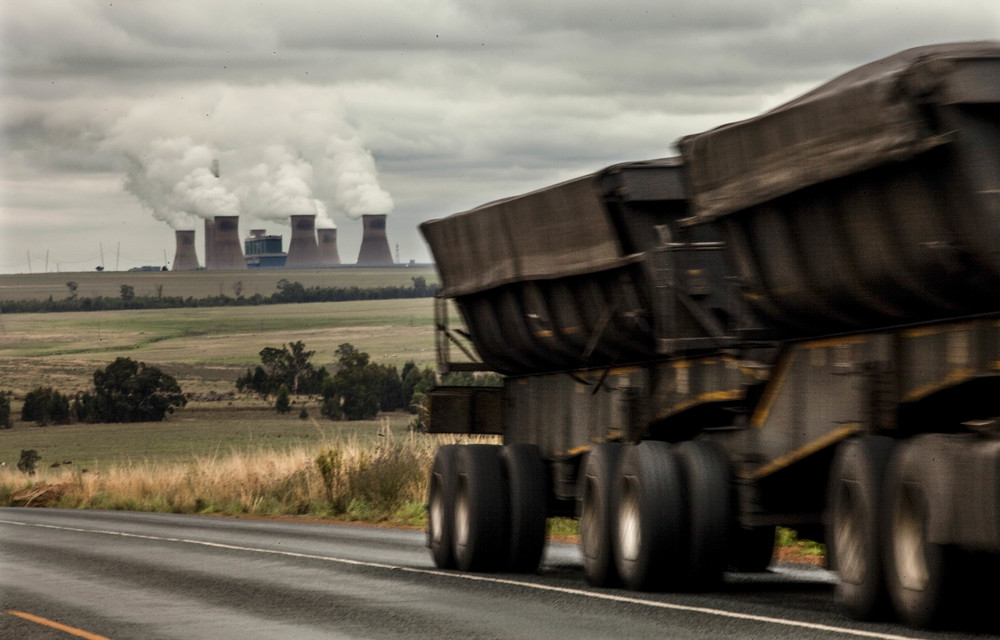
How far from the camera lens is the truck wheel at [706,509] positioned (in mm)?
12984

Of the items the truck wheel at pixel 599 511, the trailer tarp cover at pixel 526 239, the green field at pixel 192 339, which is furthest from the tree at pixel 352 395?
the truck wheel at pixel 599 511

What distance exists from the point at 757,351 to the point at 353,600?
3.93 meters

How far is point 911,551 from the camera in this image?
9922 millimetres

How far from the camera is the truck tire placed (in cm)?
1628

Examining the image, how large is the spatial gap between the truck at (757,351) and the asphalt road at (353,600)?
1.66 feet

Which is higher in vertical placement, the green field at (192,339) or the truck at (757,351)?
the green field at (192,339)

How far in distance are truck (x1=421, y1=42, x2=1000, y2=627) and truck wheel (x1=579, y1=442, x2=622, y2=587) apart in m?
0.03

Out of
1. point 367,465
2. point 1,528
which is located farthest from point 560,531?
point 1,528

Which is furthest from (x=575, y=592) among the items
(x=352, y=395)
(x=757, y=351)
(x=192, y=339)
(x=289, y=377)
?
(x=192, y=339)

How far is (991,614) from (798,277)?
8.79ft

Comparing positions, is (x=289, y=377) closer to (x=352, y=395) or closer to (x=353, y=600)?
(x=352, y=395)

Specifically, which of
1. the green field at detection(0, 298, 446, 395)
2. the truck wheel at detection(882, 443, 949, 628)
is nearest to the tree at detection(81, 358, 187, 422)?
→ the green field at detection(0, 298, 446, 395)

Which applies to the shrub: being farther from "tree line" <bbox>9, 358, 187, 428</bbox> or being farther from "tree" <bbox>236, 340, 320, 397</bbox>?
"tree" <bbox>236, 340, 320, 397</bbox>

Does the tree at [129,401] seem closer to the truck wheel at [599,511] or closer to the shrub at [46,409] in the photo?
the shrub at [46,409]
